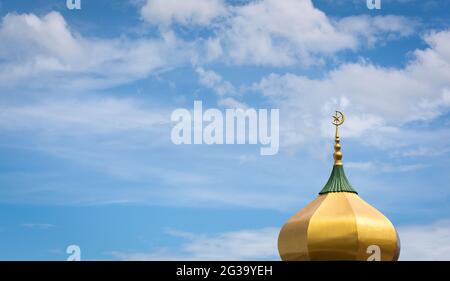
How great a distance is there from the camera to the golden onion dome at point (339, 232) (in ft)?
152

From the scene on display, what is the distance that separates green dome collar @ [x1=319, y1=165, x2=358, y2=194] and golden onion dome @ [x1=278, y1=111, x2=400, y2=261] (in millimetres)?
155

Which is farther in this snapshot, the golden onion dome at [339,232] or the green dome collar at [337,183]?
the green dome collar at [337,183]

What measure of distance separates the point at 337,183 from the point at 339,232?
137 inches

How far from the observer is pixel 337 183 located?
49.6 meters

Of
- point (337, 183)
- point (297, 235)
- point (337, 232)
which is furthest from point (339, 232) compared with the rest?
point (337, 183)

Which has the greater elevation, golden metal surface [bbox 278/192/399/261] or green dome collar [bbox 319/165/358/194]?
green dome collar [bbox 319/165/358/194]

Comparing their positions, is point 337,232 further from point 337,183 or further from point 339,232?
point 337,183

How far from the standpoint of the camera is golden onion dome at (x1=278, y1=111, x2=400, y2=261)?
4644cm

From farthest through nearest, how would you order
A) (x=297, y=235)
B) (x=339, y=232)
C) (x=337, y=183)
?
(x=337, y=183), (x=297, y=235), (x=339, y=232)

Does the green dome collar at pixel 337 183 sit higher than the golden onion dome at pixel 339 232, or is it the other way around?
the green dome collar at pixel 337 183

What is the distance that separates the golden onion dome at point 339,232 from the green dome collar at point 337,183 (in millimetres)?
155
